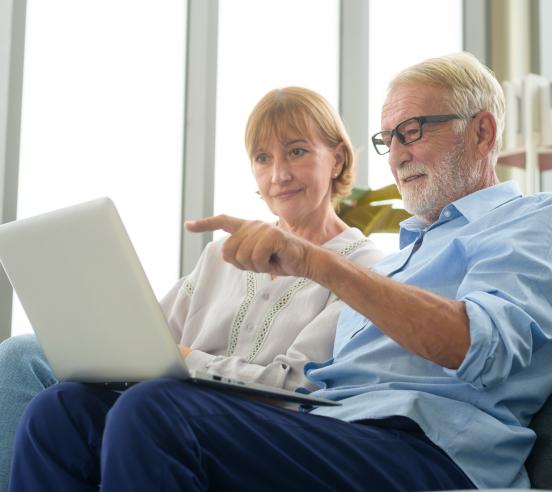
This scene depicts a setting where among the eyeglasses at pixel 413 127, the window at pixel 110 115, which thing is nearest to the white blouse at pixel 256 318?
the eyeglasses at pixel 413 127

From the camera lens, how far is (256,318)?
1.90m

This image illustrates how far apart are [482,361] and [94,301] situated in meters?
0.59

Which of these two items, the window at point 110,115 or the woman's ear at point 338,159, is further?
the window at point 110,115

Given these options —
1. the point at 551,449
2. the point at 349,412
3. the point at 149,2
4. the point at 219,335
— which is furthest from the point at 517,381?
the point at 149,2

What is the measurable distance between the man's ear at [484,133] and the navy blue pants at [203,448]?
2.15 ft

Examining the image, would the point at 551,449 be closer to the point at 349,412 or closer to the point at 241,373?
the point at 349,412

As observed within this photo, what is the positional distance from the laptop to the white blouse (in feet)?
1.44

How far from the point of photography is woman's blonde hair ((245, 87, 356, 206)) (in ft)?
6.81

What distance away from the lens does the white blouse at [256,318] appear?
175cm

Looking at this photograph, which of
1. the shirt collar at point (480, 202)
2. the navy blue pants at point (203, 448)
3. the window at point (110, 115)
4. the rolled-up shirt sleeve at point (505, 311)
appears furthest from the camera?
the window at point (110, 115)

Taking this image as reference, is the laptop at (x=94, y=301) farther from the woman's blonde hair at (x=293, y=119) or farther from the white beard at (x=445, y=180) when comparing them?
the woman's blonde hair at (x=293, y=119)

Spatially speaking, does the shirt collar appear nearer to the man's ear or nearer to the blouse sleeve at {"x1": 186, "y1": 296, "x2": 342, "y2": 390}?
the man's ear

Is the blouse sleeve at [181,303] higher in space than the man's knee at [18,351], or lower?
higher

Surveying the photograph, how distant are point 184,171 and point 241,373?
2.03 meters
